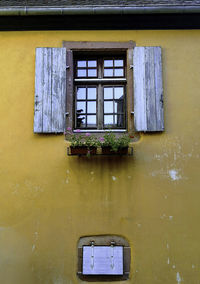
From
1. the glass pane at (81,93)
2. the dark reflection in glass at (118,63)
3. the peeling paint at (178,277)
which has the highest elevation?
the dark reflection in glass at (118,63)

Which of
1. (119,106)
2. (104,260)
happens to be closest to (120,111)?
(119,106)

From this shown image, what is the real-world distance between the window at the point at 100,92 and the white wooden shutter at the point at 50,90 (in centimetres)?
32

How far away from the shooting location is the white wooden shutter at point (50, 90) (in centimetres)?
470

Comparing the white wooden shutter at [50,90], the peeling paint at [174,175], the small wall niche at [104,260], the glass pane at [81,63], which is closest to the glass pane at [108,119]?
the white wooden shutter at [50,90]

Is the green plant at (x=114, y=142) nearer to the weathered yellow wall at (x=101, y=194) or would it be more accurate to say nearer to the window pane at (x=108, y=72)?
the weathered yellow wall at (x=101, y=194)

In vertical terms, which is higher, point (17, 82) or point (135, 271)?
point (17, 82)

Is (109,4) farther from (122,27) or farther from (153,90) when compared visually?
(153,90)

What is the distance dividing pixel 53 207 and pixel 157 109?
211 centimetres

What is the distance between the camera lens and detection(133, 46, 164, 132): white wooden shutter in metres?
4.68

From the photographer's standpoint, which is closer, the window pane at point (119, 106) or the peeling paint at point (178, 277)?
the peeling paint at point (178, 277)

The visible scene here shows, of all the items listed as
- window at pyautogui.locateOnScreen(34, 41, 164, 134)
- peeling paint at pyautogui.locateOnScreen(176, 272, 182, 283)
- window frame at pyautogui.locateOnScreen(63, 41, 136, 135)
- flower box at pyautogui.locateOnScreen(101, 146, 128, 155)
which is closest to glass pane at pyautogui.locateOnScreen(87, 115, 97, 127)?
window at pyautogui.locateOnScreen(34, 41, 164, 134)

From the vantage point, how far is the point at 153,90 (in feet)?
15.6

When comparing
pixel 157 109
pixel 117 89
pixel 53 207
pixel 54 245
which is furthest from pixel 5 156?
pixel 157 109

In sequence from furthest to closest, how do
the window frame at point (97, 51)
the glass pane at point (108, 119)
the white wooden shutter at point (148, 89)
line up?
the glass pane at point (108, 119)
the window frame at point (97, 51)
the white wooden shutter at point (148, 89)
